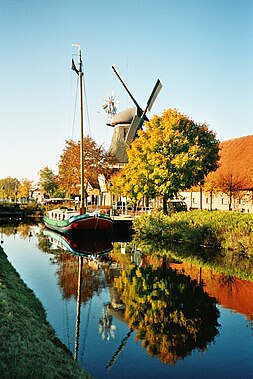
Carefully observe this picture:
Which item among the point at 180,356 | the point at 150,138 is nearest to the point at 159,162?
the point at 150,138

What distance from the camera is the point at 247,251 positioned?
20.3 m

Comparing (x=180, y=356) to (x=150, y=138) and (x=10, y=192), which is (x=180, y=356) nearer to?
(x=150, y=138)

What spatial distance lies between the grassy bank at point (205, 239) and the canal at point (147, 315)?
6.51 ft

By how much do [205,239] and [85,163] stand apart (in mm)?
24692

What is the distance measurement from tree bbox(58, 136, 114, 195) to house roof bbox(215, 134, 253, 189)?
513 inches

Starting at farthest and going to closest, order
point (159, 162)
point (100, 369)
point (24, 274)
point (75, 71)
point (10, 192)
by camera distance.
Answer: point (10, 192) → point (75, 71) → point (159, 162) → point (24, 274) → point (100, 369)

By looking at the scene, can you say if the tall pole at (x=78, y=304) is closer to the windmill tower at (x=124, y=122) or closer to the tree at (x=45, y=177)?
the windmill tower at (x=124, y=122)

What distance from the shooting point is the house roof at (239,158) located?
38144 millimetres

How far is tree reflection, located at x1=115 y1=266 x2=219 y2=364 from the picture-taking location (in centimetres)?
906

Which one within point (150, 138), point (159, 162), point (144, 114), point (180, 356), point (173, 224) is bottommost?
point (180, 356)

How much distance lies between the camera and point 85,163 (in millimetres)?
45938

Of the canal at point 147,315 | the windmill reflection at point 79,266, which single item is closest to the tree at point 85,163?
the windmill reflection at point 79,266

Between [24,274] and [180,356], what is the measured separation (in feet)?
31.7

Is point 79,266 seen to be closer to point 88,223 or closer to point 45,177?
point 88,223
